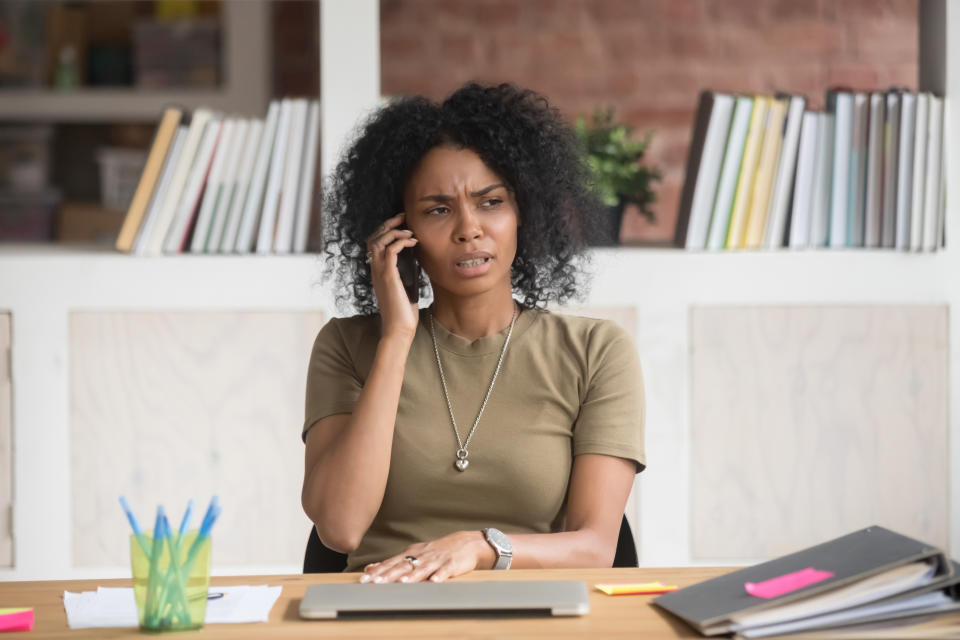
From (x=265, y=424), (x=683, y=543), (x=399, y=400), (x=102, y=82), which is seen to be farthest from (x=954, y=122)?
(x=102, y=82)

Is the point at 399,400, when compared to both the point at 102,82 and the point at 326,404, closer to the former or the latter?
the point at 326,404

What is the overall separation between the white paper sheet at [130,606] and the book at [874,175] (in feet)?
5.74

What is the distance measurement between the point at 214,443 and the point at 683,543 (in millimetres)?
1101

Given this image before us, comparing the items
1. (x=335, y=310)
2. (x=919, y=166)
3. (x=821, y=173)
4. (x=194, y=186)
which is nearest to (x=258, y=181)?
(x=194, y=186)

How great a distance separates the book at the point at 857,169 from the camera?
2.49 m

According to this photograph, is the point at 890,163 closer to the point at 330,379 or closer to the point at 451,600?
the point at 330,379

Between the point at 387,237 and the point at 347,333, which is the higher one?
the point at 387,237

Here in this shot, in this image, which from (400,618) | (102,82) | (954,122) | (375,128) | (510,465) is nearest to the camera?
(400,618)

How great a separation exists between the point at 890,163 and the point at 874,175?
4 cm

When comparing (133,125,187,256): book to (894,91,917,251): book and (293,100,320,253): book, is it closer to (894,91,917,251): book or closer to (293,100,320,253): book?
(293,100,320,253): book

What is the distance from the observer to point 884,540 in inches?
46.5

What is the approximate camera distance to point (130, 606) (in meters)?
1.21

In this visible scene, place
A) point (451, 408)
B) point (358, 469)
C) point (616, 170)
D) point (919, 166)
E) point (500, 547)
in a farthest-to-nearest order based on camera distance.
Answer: point (616, 170), point (919, 166), point (451, 408), point (358, 469), point (500, 547)

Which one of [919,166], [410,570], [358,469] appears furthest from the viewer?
[919,166]
